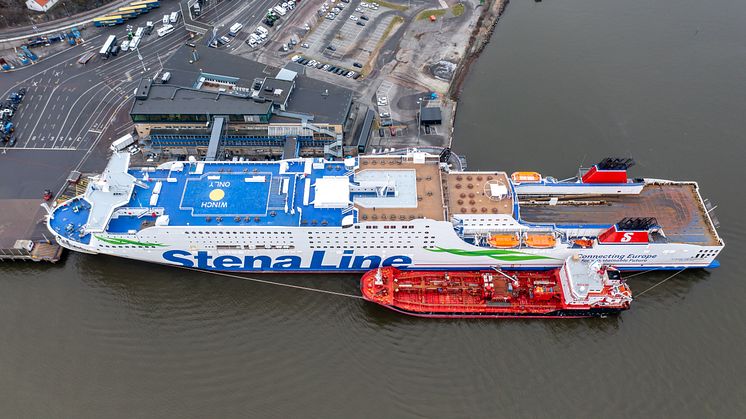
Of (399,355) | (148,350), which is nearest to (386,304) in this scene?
(399,355)

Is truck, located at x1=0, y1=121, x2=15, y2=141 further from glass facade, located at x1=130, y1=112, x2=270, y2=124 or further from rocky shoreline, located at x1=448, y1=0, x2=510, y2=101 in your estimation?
rocky shoreline, located at x1=448, y1=0, x2=510, y2=101

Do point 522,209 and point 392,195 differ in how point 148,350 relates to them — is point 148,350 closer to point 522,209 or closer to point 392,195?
point 392,195

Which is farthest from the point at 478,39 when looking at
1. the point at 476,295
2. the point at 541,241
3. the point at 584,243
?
the point at 476,295

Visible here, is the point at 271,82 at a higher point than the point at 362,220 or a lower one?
higher

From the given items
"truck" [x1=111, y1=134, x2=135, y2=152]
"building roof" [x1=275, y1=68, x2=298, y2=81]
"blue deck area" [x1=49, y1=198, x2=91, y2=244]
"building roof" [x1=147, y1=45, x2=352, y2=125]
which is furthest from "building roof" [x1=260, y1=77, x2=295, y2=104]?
"blue deck area" [x1=49, y1=198, x2=91, y2=244]

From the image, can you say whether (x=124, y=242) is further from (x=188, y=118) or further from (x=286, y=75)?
(x=286, y=75)

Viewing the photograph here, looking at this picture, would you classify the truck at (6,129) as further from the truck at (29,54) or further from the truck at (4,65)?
the truck at (29,54)

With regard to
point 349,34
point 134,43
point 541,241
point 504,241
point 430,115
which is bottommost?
point 504,241
